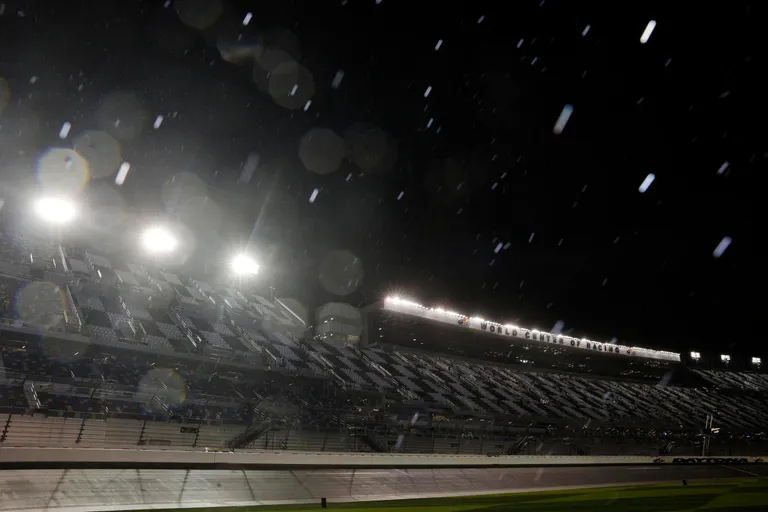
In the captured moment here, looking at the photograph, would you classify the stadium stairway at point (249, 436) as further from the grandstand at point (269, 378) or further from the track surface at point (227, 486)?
the track surface at point (227, 486)

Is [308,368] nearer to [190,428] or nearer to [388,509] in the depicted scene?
[190,428]

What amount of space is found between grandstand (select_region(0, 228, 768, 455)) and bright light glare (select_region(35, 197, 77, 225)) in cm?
206

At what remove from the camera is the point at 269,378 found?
3136 cm

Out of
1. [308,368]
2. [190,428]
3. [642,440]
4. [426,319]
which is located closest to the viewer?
[190,428]

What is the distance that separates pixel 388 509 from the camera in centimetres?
1230

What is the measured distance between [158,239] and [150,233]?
85 centimetres

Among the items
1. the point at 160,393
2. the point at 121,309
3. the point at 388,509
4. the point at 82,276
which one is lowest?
the point at 388,509

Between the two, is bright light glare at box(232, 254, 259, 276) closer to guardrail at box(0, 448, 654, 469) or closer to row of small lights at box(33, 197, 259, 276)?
row of small lights at box(33, 197, 259, 276)

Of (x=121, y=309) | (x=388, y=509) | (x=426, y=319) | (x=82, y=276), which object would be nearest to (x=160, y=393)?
(x=121, y=309)

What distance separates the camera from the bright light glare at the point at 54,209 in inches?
1414

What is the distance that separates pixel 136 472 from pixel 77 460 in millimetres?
1544

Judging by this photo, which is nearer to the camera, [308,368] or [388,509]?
[388,509]

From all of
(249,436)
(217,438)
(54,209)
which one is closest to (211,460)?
(217,438)

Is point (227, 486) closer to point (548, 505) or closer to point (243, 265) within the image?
point (548, 505)
